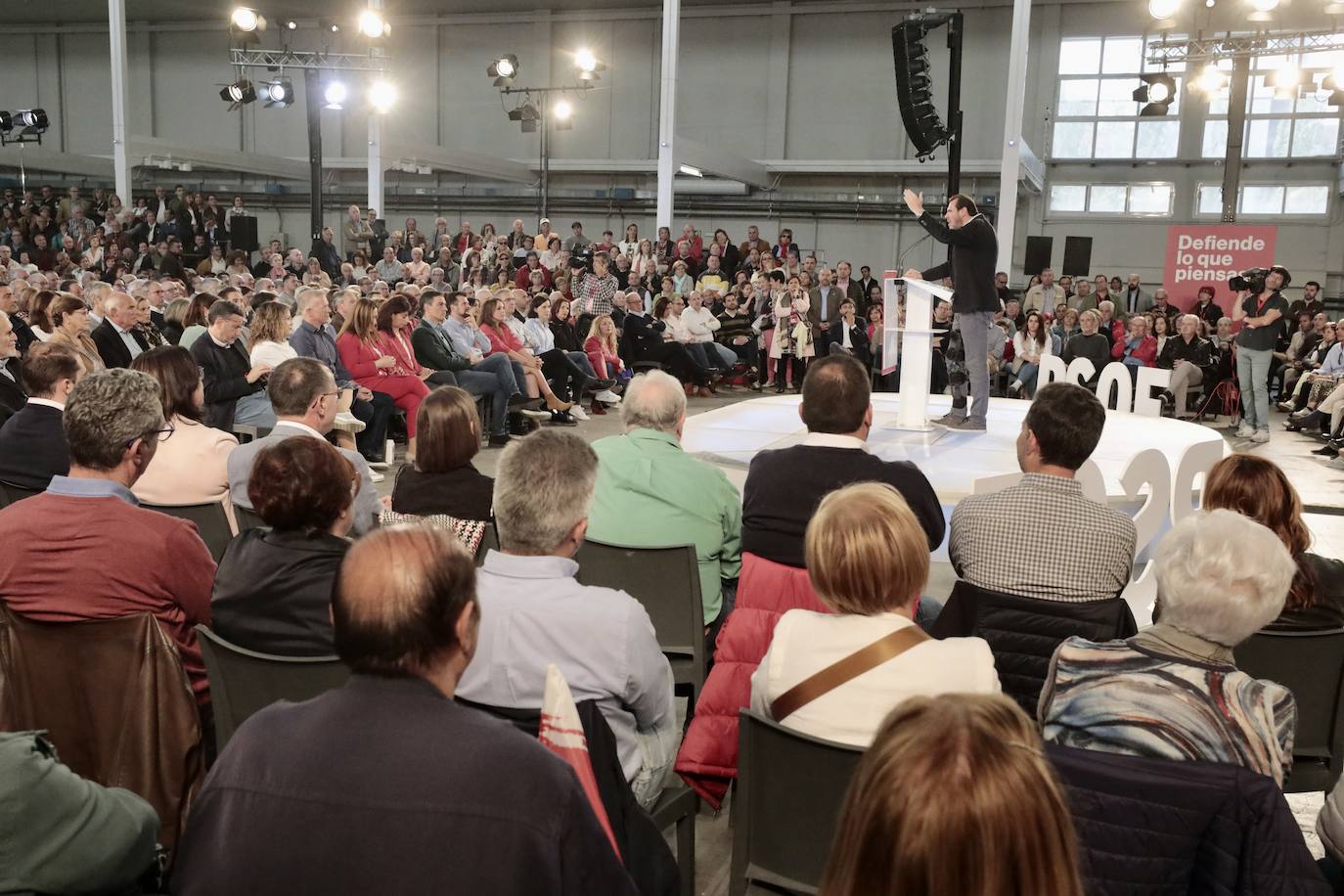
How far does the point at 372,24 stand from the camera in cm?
1280

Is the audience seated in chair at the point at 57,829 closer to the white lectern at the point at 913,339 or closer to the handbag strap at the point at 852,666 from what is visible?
the handbag strap at the point at 852,666

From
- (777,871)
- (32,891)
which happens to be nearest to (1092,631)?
(777,871)

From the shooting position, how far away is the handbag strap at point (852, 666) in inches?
66.4

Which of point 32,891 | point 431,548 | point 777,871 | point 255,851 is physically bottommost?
point 777,871

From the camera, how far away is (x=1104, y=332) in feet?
38.1

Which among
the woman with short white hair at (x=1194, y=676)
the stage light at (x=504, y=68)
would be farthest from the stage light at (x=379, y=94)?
the woman with short white hair at (x=1194, y=676)

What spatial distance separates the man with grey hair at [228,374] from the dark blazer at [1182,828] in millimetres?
5271

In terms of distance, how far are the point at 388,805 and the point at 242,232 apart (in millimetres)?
17476

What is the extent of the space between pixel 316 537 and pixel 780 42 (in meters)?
17.5

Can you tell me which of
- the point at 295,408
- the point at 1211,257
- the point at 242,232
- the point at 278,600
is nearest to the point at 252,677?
the point at 278,600

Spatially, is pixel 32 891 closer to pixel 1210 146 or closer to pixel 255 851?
pixel 255 851

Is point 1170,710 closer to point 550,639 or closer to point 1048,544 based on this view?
point 1048,544

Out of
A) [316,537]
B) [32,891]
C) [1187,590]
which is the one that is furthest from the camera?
[316,537]

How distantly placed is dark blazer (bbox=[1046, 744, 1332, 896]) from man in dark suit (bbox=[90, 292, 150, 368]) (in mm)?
6150
